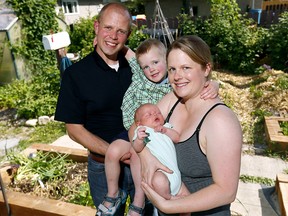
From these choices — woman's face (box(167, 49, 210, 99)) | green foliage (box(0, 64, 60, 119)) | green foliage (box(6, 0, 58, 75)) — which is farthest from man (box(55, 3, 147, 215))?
green foliage (box(6, 0, 58, 75))

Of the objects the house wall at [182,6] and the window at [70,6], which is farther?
the house wall at [182,6]

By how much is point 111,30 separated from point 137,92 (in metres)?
0.56

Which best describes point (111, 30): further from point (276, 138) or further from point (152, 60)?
point (276, 138)

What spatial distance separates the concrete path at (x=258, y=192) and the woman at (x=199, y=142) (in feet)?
7.14

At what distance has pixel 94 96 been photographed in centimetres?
227

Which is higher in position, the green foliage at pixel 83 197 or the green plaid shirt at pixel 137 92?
the green plaid shirt at pixel 137 92

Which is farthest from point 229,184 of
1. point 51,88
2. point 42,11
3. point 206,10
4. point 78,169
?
point 206,10

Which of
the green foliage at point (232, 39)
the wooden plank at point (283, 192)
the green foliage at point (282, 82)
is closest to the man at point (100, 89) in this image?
the wooden plank at point (283, 192)

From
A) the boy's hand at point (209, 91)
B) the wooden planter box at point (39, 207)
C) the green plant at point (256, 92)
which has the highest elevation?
the boy's hand at point (209, 91)

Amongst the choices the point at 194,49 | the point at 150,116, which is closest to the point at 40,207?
the point at 150,116

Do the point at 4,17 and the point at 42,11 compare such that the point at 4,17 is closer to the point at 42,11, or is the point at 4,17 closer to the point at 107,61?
Answer: the point at 42,11

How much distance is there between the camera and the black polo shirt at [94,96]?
7.35 ft

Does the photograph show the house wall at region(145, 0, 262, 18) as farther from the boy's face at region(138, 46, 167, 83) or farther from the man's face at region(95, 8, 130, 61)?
the man's face at region(95, 8, 130, 61)

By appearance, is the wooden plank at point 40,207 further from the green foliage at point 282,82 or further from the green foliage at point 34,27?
the green foliage at point 34,27
